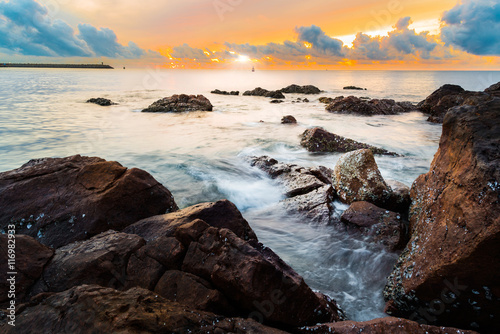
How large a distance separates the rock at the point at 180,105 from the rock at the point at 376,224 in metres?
18.0

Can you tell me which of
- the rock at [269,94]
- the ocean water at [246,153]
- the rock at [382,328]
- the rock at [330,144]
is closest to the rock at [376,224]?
the ocean water at [246,153]

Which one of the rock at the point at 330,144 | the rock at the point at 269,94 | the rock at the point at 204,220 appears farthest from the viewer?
the rock at the point at 269,94

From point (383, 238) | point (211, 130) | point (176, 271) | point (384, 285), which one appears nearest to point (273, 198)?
point (383, 238)

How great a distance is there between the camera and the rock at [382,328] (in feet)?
7.50

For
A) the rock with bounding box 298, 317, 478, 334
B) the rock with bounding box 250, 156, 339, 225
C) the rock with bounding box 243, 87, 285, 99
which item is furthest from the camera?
the rock with bounding box 243, 87, 285, 99

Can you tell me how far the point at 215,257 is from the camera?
8.87 ft

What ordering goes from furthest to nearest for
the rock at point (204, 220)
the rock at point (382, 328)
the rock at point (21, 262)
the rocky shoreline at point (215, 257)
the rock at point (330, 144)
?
the rock at point (330, 144)
the rock at point (204, 220)
the rock at point (21, 262)
the rock at point (382, 328)
the rocky shoreline at point (215, 257)

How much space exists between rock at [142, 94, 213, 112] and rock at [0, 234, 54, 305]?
1874cm

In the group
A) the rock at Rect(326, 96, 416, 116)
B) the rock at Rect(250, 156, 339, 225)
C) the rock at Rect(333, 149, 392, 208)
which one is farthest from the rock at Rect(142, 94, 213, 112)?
the rock at Rect(333, 149, 392, 208)

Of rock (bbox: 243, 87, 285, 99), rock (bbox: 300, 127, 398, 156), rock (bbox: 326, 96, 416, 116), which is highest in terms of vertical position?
rock (bbox: 243, 87, 285, 99)

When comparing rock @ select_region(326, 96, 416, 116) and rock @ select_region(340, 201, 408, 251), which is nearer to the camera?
rock @ select_region(340, 201, 408, 251)

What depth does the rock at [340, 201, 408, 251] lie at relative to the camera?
14.0 feet

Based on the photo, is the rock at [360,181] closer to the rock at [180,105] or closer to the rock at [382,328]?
the rock at [382,328]

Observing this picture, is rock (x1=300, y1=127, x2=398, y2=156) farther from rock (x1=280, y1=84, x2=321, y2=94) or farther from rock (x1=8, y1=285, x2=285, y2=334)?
rock (x1=280, y1=84, x2=321, y2=94)
